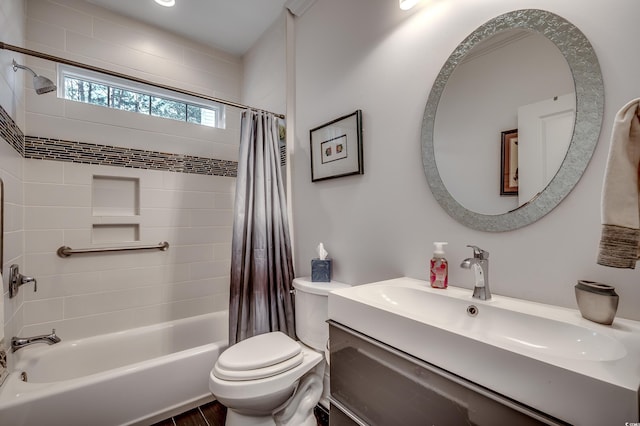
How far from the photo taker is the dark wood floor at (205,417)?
1594 mm

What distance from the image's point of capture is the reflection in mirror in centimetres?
92

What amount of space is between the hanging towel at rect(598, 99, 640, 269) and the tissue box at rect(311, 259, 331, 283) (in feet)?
4.03

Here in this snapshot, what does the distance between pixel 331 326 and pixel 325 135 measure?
3.82ft

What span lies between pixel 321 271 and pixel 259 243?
17.3 inches

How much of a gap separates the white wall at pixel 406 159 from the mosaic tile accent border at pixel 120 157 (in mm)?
908

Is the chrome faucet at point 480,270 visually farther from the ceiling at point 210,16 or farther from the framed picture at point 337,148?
the ceiling at point 210,16

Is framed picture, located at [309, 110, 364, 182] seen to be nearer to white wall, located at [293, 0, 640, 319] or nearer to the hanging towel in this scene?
white wall, located at [293, 0, 640, 319]

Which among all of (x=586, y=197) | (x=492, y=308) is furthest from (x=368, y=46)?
(x=492, y=308)

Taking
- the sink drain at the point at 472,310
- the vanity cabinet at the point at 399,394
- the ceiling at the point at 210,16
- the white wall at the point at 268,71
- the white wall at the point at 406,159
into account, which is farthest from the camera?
the white wall at the point at 268,71

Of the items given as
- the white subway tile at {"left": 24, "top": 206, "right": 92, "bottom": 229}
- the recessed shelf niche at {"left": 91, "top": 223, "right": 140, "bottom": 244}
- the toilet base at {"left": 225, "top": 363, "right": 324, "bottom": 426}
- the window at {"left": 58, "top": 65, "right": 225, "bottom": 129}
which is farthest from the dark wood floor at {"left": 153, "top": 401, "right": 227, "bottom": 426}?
the window at {"left": 58, "top": 65, "right": 225, "bottom": 129}

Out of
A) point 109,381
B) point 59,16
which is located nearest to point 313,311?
point 109,381

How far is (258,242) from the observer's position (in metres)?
1.79

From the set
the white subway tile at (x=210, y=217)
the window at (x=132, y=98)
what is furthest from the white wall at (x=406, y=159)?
the window at (x=132, y=98)

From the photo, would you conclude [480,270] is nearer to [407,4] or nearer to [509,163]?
[509,163]
